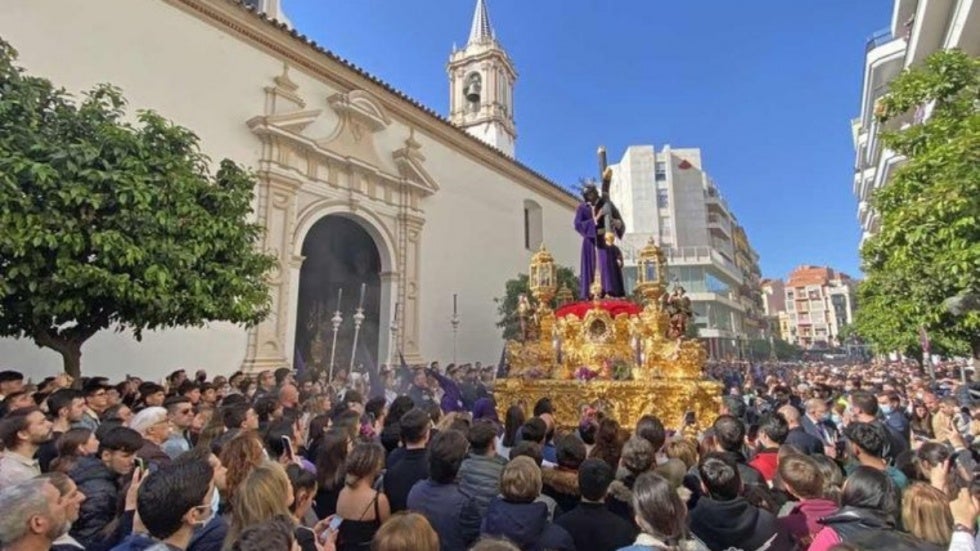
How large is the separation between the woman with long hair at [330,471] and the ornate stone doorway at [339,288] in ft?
37.4

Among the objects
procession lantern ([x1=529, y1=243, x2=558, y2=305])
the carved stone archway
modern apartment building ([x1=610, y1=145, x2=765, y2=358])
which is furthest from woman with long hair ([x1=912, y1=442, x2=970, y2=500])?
modern apartment building ([x1=610, y1=145, x2=765, y2=358])

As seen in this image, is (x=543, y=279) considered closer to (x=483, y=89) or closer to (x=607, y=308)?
(x=607, y=308)

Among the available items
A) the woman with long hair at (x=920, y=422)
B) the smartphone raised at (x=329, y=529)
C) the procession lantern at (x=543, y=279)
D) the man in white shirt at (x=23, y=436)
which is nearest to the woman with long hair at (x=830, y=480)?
the smartphone raised at (x=329, y=529)

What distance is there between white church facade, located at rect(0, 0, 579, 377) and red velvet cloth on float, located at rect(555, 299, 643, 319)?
6479 mm

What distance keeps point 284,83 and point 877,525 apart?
1401 centimetres

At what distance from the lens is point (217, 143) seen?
11781 millimetres

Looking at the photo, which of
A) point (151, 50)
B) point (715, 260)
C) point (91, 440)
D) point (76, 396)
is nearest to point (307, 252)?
point (151, 50)

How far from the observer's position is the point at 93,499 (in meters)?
2.68

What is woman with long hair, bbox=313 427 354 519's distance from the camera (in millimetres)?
3164

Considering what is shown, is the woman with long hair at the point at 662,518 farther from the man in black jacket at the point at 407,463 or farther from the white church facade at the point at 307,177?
the white church facade at the point at 307,177

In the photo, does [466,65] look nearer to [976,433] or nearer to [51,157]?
[51,157]

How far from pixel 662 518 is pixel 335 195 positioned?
43.4 feet

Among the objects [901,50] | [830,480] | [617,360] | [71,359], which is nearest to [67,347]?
[71,359]

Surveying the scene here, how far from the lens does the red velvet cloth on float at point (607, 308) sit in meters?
9.62
